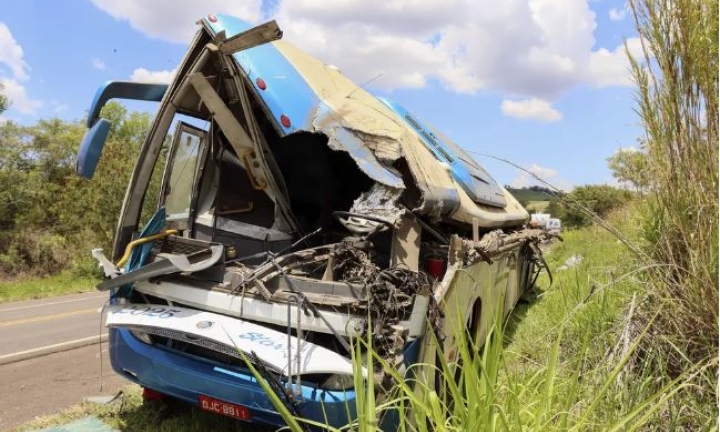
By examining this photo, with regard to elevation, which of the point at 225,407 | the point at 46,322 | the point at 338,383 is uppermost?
the point at 338,383

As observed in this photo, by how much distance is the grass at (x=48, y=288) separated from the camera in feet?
51.8

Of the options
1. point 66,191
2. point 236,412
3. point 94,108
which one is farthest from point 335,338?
point 66,191

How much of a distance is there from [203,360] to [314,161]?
7.11ft

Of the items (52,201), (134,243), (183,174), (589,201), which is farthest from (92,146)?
(52,201)

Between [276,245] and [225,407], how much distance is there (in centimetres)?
163

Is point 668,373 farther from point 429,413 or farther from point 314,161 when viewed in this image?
point 314,161

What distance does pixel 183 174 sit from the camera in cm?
509

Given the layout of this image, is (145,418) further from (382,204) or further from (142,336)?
(382,204)

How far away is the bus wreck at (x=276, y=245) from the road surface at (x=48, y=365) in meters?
1.23

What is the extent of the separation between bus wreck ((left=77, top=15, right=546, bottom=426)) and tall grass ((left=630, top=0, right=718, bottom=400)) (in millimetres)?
1011

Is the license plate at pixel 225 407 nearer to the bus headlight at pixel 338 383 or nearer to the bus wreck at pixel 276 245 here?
the bus wreck at pixel 276 245

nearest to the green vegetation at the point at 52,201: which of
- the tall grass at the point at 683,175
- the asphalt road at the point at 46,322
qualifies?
the asphalt road at the point at 46,322

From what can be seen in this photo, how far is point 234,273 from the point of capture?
3867 mm

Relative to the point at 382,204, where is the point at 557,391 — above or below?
below
